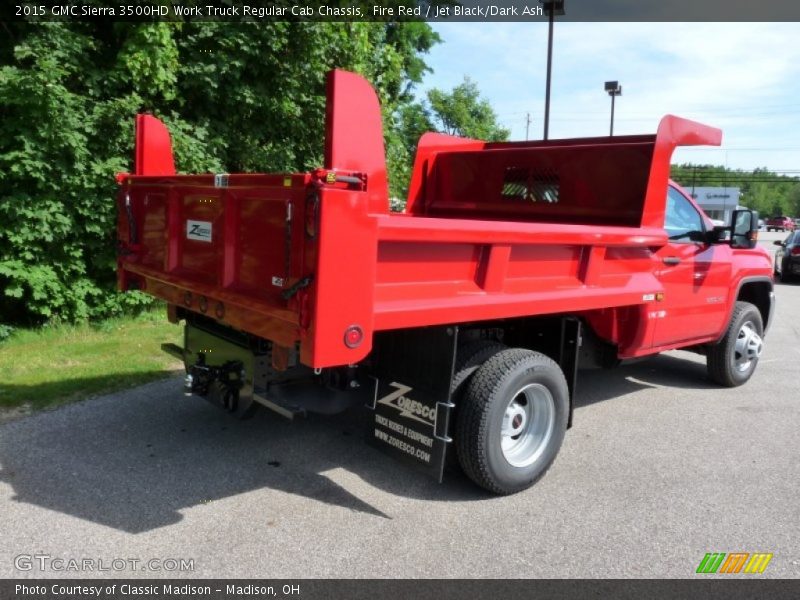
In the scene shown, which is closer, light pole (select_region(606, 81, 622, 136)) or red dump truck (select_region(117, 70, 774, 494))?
red dump truck (select_region(117, 70, 774, 494))

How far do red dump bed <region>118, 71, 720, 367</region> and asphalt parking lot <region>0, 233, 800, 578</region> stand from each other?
1.01 metres

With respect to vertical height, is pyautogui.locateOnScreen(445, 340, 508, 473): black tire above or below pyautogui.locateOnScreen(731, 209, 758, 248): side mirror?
below

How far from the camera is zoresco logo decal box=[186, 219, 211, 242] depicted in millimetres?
3660

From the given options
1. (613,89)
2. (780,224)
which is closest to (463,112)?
(613,89)

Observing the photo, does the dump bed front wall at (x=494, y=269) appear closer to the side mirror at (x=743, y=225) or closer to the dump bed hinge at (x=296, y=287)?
the dump bed hinge at (x=296, y=287)

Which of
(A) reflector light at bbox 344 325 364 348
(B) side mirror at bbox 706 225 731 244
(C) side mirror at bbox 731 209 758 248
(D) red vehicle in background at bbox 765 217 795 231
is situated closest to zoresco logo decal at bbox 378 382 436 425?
(A) reflector light at bbox 344 325 364 348

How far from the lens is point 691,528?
11.8ft

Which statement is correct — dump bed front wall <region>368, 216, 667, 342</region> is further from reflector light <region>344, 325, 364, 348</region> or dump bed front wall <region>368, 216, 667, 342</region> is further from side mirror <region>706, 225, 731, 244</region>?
side mirror <region>706, 225, 731, 244</region>

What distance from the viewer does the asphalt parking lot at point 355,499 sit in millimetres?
3176

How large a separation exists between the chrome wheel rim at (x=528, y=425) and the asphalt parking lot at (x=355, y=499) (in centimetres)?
23

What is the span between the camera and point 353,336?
2943mm
